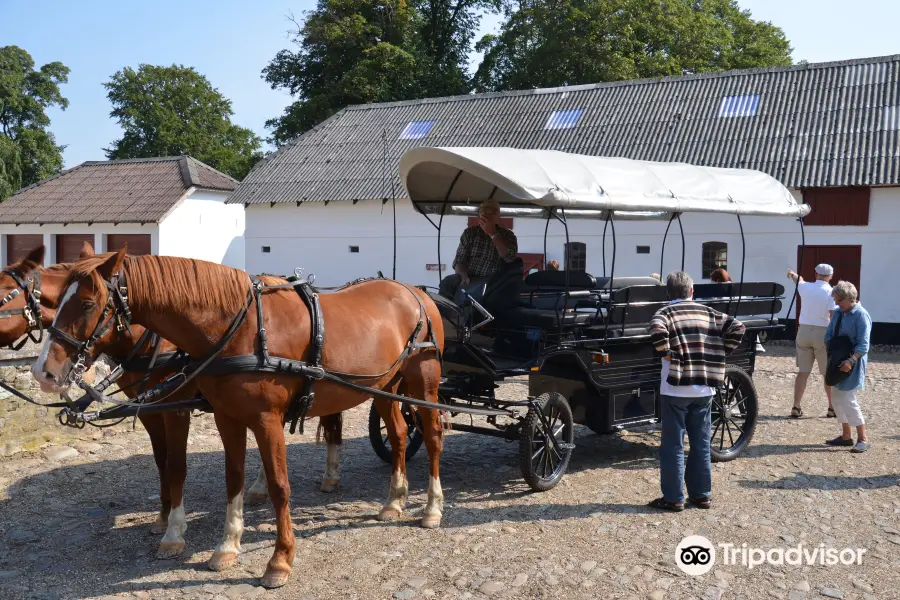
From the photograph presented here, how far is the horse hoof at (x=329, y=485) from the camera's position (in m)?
6.16

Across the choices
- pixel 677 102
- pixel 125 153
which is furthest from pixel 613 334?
pixel 125 153

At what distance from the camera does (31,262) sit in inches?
203

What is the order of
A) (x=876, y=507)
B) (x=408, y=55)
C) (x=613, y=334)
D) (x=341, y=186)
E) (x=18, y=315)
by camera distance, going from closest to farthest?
1. (x=18, y=315)
2. (x=876, y=507)
3. (x=613, y=334)
4. (x=341, y=186)
5. (x=408, y=55)

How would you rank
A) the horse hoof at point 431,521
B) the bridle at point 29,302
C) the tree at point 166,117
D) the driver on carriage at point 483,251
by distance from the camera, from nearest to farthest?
the bridle at point 29,302
the horse hoof at point 431,521
the driver on carriage at point 483,251
the tree at point 166,117

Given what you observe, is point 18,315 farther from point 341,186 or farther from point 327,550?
point 341,186

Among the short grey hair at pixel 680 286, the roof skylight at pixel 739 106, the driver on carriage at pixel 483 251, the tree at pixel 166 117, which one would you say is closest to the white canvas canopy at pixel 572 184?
the driver on carriage at pixel 483 251

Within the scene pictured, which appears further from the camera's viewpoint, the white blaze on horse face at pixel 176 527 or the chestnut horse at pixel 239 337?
the white blaze on horse face at pixel 176 527

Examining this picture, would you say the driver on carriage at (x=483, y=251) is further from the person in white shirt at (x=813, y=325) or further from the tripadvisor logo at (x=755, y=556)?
the person in white shirt at (x=813, y=325)

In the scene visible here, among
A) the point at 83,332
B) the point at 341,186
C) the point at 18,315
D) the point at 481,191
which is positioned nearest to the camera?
the point at 83,332

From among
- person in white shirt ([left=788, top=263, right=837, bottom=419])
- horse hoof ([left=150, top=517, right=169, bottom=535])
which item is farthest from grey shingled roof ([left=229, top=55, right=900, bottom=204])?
horse hoof ([left=150, top=517, right=169, bottom=535])

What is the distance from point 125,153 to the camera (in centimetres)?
4628

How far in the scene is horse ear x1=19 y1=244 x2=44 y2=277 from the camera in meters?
5.07

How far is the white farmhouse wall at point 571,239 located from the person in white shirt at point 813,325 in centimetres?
819

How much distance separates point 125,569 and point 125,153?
45.9m
